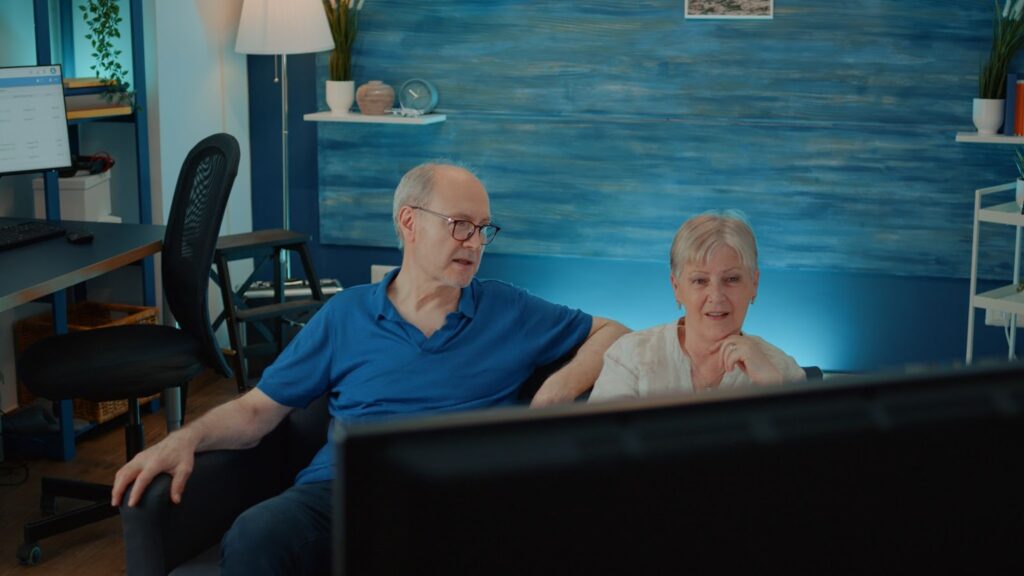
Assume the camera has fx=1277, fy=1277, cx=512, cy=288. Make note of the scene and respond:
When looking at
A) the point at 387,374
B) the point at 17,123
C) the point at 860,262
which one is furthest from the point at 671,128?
the point at 387,374

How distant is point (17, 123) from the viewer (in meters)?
3.99

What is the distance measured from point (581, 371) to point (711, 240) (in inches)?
17.2

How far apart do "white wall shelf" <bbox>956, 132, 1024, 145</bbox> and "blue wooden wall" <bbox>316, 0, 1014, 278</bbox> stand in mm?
198

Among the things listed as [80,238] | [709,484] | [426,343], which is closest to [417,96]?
[80,238]

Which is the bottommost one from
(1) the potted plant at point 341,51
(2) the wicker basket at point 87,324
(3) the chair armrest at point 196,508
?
(2) the wicker basket at point 87,324

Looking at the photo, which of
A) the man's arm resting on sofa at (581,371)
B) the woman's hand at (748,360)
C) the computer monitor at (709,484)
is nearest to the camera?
the computer monitor at (709,484)

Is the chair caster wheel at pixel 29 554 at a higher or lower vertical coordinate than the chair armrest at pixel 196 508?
lower

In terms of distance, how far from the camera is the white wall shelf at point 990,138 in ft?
15.3

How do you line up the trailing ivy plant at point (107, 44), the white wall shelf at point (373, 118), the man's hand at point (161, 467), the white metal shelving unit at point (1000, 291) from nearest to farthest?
the man's hand at point (161, 467) < the white metal shelving unit at point (1000, 291) < the trailing ivy plant at point (107, 44) < the white wall shelf at point (373, 118)

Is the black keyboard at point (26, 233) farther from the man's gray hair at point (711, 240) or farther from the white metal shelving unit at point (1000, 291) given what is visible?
the white metal shelving unit at point (1000, 291)

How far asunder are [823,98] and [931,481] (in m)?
4.51

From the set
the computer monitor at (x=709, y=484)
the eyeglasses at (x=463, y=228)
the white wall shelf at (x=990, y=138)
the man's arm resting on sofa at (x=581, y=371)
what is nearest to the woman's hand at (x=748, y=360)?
the man's arm resting on sofa at (x=581, y=371)

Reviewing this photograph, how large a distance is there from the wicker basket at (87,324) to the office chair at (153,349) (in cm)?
75

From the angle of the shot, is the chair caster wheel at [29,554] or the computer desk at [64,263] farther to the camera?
the chair caster wheel at [29,554]
